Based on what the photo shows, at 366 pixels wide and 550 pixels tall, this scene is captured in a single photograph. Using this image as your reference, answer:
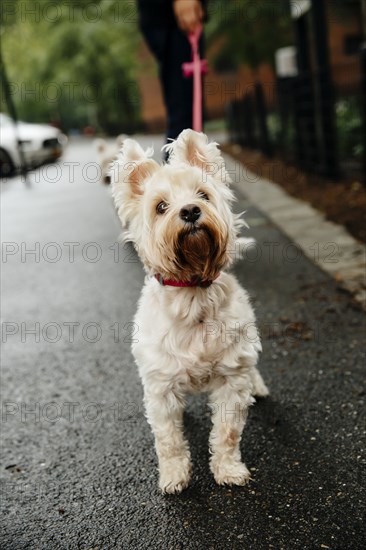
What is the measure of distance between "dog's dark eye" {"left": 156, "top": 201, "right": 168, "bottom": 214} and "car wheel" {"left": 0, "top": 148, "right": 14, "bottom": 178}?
14.1 m

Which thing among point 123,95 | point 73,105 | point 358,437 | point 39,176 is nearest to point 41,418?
point 358,437

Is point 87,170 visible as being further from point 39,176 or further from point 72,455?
point 72,455

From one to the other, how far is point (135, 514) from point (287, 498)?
62 centimetres

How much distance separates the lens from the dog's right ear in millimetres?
2477

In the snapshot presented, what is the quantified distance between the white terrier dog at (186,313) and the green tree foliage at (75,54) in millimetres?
30497

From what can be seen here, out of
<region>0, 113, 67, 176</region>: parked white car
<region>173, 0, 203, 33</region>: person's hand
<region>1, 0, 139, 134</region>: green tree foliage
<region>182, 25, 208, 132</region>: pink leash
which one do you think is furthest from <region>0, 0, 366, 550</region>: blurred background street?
<region>1, 0, 139, 134</region>: green tree foliage

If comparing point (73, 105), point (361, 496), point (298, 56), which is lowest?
point (73, 105)

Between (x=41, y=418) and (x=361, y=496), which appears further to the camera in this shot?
(x=41, y=418)

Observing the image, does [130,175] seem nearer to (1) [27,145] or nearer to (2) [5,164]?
(2) [5,164]

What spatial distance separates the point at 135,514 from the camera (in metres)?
2.34

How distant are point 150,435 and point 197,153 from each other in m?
1.43

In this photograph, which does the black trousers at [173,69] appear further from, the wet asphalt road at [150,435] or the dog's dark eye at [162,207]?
the dog's dark eye at [162,207]

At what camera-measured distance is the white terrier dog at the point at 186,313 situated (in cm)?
240

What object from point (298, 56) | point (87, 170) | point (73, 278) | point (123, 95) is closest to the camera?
point (73, 278)
